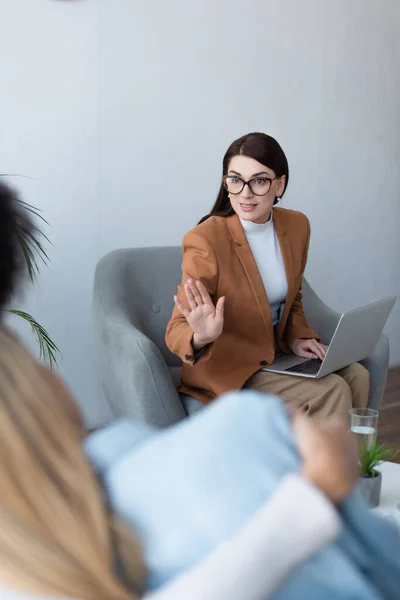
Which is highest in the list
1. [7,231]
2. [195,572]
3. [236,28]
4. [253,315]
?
[236,28]

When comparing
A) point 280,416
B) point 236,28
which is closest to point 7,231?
point 280,416

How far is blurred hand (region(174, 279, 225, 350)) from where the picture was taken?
2.19m

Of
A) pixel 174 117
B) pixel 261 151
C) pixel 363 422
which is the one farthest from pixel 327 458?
pixel 174 117

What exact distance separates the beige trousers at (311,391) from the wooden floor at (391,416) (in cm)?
85

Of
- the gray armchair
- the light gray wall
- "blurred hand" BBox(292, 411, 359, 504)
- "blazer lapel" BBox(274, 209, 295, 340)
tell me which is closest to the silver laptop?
"blazer lapel" BBox(274, 209, 295, 340)

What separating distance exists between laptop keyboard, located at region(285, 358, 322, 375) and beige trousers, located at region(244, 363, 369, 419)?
26mm

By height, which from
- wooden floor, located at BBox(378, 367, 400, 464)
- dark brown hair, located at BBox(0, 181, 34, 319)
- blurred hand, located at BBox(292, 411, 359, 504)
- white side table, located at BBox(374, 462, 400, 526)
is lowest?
wooden floor, located at BBox(378, 367, 400, 464)

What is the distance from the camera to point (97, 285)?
2.71m

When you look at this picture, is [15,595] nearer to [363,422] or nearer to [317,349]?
[363,422]

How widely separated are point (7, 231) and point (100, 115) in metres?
2.52

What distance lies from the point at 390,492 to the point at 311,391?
64cm

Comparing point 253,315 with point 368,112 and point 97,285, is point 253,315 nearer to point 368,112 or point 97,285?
point 97,285

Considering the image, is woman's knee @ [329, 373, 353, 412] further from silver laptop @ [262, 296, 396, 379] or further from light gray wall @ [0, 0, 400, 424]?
light gray wall @ [0, 0, 400, 424]

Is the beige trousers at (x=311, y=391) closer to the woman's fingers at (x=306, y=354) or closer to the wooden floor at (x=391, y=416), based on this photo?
the woman's fingers at (x=306, y=354)
